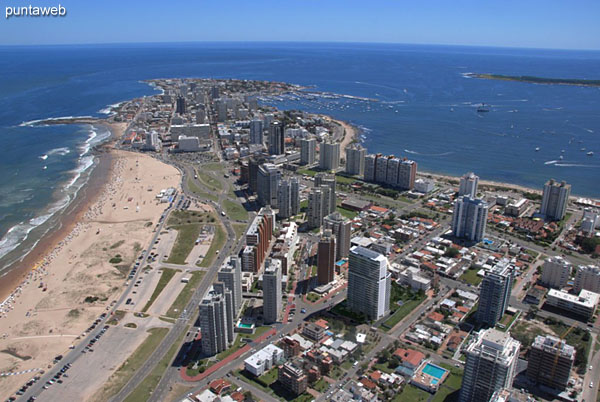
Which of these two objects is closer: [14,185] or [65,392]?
[65,392]

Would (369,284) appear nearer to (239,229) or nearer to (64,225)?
(239,229)

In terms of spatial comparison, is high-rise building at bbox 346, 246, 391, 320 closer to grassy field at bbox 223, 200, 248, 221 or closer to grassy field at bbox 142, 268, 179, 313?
grassy field at bbox 142, 268, 179, 313

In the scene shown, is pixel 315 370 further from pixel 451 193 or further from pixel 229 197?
pixel 451 193

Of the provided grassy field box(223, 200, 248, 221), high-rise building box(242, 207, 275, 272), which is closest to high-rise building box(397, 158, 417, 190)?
grassy field box(223, 200, 248, 221)

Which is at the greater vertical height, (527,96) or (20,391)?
(527,96)

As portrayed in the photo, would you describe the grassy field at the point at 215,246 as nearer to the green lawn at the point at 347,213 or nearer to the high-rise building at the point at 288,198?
the high-rise building at the point at 288,198

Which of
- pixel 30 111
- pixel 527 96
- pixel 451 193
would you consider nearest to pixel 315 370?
pixel 451 193

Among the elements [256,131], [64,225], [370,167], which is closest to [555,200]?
[370,167]
